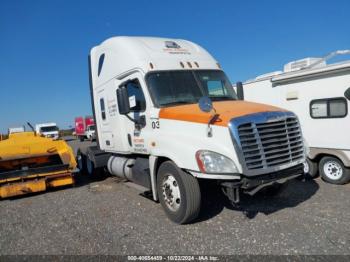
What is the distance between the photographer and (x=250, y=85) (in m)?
9.10

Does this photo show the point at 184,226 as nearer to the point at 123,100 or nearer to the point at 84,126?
the point at 123,100

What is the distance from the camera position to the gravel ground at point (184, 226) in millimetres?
4090

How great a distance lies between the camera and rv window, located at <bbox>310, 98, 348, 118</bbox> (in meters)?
6.79

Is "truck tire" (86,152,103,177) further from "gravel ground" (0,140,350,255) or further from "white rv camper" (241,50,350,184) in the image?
"white rv camper" (241,50,350,184)

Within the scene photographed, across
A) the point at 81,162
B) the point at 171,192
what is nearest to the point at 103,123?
the point at 81,162

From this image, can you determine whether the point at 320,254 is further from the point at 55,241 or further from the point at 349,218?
the point at 55,241

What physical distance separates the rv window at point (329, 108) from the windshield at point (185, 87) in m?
2.51

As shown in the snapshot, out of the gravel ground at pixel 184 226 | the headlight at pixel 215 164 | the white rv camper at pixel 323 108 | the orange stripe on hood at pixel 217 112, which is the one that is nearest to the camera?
the gravel ground at pixel 184 226

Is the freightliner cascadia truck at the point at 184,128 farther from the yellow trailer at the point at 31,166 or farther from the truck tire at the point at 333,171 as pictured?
the truck tire at the point at 333,171

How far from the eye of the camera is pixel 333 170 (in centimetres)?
714

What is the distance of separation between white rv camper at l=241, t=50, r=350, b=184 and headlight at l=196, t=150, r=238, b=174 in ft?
12.9

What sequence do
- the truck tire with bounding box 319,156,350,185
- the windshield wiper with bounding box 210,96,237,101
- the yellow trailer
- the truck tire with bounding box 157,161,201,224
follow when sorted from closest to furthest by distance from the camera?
the truck tire with bounding box 157,161,201,224 < the windshield wiper with bounding box 210,96,237,101 < the truck tire with bounding box 319,156,350,185 < the yellow trailer

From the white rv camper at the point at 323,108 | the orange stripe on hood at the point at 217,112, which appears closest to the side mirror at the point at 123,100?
the orange stripe on hood at the point at 217,112

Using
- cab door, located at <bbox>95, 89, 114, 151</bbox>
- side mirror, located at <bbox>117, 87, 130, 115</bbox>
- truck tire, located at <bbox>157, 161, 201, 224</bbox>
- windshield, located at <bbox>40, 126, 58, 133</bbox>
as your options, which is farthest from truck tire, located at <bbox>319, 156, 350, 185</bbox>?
windshield, located at <bbox>40, 126, 58, 133</bbox>
